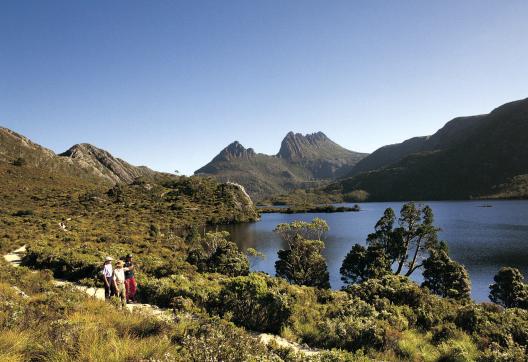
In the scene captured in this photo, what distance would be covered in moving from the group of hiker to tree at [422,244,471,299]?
35579 mm

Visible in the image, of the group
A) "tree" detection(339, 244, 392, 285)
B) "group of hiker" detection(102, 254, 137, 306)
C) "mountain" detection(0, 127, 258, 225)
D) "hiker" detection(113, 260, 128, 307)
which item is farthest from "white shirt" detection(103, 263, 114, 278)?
"mountain" detection(0, 127, 258, 225)

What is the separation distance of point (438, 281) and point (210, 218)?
10526 centimetres

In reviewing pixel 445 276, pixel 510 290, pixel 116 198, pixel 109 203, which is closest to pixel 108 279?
pixel 445 276

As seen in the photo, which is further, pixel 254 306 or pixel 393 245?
pixel 393 245

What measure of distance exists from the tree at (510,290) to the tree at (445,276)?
10.6 feet

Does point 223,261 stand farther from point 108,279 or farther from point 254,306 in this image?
point 254,306

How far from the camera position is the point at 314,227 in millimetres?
46125

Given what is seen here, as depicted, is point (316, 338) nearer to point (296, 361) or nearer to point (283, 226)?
point (296, 361)

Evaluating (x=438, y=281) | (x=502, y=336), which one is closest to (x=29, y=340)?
(x=502, y=336)

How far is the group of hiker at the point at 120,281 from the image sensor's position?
621 inches

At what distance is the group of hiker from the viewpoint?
1578 cm

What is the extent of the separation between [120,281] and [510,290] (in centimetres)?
4049

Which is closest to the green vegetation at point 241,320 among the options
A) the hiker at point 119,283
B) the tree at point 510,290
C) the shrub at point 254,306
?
the shrub at point 254,306

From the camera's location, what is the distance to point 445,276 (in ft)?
132
